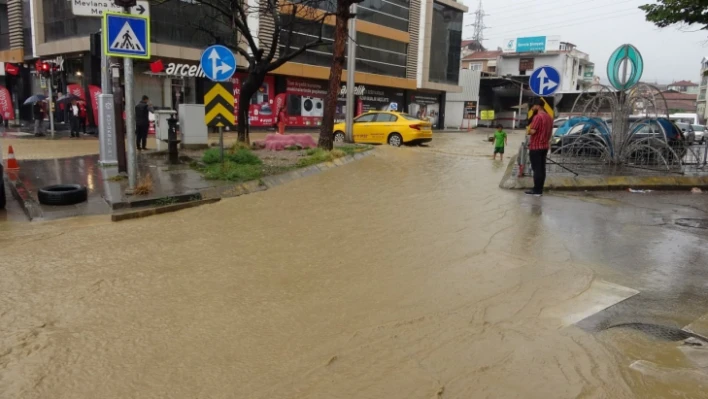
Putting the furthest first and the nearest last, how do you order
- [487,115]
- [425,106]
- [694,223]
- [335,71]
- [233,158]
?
1. [487,115]
2. [425,106]
3. [335,71]
4. [233,158]
5. [694,223]

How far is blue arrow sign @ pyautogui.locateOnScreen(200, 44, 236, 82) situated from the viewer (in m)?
10.2

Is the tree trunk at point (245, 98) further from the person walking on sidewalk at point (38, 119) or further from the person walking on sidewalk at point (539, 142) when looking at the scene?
the person walking on sidewalk at point (38, 119)

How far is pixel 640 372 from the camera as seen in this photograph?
11.1 feet

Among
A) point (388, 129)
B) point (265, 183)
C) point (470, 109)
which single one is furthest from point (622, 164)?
point (470, 109)

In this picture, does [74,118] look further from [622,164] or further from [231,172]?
[622,164]

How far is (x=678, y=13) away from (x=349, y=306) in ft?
41.7

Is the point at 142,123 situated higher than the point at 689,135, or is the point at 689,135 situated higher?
the point at 689,135

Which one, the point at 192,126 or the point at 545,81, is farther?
the point at 192,126

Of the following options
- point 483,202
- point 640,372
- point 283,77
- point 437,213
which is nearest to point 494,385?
point 640,372

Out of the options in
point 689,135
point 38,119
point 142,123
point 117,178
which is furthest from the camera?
point 38,119

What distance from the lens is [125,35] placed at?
8.21 m

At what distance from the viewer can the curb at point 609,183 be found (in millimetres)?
10867

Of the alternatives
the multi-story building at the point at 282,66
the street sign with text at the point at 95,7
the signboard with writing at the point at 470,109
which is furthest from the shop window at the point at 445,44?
the street sign with text at the point at 95,7

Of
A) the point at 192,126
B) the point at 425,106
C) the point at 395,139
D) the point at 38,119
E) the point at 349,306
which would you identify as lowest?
the point at 349,306
